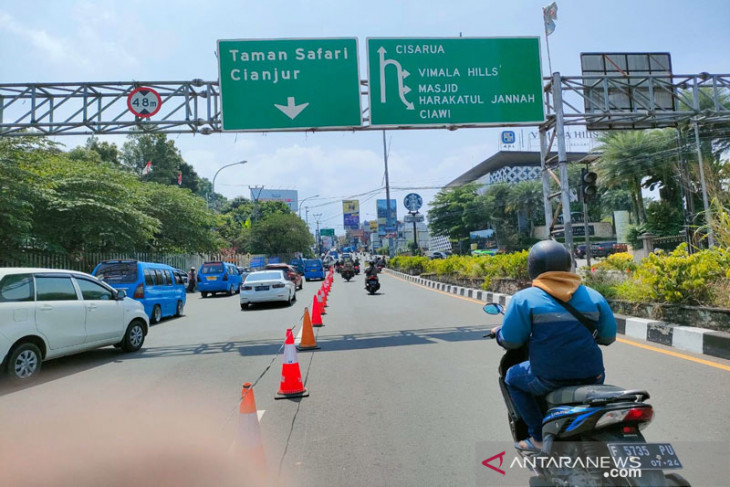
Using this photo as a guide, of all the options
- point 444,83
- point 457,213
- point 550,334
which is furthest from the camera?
point 457,213

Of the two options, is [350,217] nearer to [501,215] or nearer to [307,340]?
[501,215]

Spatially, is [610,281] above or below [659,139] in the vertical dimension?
below

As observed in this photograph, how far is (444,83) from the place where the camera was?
452 inches

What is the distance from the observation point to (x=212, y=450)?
13.0 ft

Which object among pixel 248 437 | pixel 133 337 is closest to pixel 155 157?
pixel 133 337

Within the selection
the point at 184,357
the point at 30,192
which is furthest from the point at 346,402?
the point at 30,192

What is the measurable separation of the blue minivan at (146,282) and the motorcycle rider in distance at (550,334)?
11.2 m

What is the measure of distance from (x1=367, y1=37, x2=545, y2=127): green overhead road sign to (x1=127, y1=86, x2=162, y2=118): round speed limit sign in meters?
4.95

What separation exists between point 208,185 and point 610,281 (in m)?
86.3

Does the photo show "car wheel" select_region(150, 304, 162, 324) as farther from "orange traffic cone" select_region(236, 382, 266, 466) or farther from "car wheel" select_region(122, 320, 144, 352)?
"orange traffic cone" select_region(236, 382, 266, 466)

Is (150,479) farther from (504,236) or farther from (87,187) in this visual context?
(504,236)

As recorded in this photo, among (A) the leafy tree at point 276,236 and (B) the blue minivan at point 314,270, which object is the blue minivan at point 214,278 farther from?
(A) the leafy tree at point 276,236

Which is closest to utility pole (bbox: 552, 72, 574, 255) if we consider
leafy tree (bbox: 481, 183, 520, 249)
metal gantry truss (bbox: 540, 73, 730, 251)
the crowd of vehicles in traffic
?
metal gantry truss (bbox: 540, 73, 730, 251)

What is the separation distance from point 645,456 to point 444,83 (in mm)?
10354
